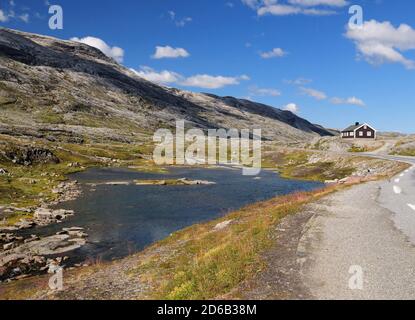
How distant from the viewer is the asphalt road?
52.9 ft

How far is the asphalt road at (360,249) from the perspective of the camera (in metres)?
16.1

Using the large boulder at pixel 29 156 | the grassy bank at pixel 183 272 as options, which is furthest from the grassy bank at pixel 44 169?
the grassy bank at pixel 183 272

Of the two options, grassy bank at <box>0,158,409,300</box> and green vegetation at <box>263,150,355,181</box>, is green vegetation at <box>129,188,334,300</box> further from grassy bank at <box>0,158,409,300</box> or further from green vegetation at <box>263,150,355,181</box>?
green vegetation at <box>263,150,355,181</box>

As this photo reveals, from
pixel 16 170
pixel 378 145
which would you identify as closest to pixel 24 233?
pixel 16 170

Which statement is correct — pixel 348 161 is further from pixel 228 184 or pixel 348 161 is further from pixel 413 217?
pixel 413 217

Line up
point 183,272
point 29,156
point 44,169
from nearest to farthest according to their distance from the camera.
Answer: point 183,272 → point 44,169 → point 29,156

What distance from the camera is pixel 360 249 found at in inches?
832

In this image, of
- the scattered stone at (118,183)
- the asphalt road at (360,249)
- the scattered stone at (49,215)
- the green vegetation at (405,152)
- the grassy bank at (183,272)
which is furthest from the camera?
the green vegetation at (405,152)

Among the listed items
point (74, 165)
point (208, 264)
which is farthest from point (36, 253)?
point (74, 165)

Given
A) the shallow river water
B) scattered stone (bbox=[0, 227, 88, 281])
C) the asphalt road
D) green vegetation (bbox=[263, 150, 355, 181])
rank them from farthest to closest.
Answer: green vegetation (bbox=[263, 150, 355, 181])
the shallow river water
scattered stone (bbox=[0, 227, 88, 281])
the asphalt road

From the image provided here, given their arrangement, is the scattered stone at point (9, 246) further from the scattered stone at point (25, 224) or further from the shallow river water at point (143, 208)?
the scattered stone at point (25, 224)

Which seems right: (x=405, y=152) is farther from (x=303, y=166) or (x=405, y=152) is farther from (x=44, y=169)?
(x=44, y=169)

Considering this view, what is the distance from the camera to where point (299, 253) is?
69.9 feet

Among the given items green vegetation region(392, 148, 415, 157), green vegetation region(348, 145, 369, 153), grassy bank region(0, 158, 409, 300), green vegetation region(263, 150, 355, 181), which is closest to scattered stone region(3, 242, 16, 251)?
grassy bank region(0, 158, 409, 300)
